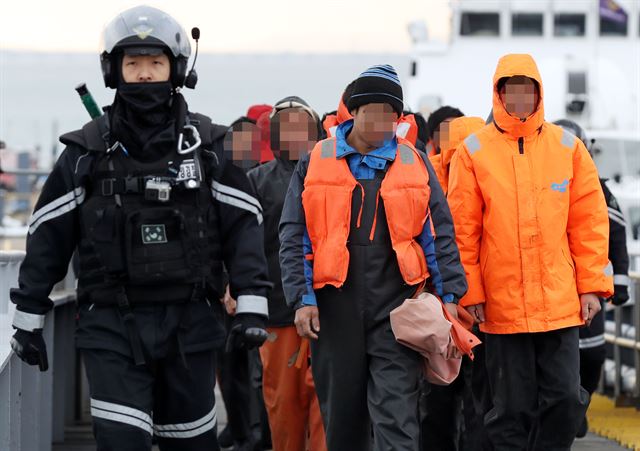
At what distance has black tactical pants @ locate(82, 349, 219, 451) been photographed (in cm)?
518

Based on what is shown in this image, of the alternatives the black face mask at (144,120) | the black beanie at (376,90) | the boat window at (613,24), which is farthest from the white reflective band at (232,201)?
the boat window at (613,24)

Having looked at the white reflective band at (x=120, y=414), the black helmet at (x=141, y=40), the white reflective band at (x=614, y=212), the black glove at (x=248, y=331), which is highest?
the black helmet at (x=141, y=40)

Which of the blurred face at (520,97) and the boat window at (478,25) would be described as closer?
the blurred face at (520,97)

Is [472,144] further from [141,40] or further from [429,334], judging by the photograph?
[141,40]

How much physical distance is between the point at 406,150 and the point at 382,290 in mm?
611

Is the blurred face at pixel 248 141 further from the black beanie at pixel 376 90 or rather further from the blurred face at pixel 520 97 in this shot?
the black beanie at pixel 376 90

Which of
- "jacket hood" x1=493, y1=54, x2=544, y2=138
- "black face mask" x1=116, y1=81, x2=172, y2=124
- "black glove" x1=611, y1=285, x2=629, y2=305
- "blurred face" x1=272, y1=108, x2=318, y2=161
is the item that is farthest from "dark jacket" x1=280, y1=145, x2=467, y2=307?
"black glove" x1=611, y1=285, x2=629, y2=305

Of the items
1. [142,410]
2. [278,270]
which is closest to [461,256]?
[278,270]

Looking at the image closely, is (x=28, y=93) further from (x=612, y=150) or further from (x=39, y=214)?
(x=39, y=214)

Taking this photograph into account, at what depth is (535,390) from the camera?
6.66 metres

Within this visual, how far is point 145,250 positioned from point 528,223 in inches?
80.0

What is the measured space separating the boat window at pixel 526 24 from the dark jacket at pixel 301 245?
2723cm

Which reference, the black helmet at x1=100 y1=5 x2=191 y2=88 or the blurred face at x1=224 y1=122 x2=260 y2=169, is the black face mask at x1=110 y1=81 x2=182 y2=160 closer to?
the black helmet at x1=100 y1=5 x2=191 y2=88

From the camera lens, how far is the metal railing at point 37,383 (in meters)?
5.83
